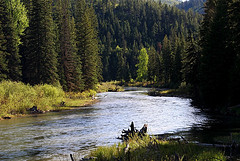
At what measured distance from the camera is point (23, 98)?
35188 mm

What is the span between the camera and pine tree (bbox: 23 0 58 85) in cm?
4644

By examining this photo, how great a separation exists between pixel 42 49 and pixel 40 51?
50cm

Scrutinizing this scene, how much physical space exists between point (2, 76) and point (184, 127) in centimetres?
3161

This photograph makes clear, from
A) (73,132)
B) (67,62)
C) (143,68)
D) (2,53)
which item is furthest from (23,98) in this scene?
(143,68)

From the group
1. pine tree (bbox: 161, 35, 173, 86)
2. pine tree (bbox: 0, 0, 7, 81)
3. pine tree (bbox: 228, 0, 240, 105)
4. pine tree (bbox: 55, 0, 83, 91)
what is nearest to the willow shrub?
pine tree (bbox: 0, 0, 7, 81)

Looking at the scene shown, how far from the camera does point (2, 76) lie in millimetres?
42969

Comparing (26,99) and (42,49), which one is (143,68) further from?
(26,99)

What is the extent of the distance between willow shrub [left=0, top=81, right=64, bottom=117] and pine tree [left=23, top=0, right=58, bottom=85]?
5485 mm

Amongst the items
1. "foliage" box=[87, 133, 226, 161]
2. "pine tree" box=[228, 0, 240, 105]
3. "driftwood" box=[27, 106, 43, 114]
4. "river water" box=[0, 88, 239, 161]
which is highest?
"pine tree" box=[228, 0, 240, 105]

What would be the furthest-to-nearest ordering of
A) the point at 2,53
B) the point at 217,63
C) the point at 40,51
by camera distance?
the point at 40,51, the point at 2,53, the point at 217,63

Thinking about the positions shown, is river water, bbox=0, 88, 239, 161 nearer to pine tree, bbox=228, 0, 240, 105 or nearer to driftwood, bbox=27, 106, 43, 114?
pine tree, bbox=228, 0, 240, 105

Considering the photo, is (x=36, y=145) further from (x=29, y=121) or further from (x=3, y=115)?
(x=3, y=115)

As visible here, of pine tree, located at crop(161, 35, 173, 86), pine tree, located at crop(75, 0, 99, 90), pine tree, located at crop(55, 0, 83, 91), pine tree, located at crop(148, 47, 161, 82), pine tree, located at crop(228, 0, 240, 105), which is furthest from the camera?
pine tree, located at crop(148, 47, 161, 82)

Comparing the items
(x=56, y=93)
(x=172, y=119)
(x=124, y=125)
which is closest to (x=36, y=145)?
(x=124, y=125)
